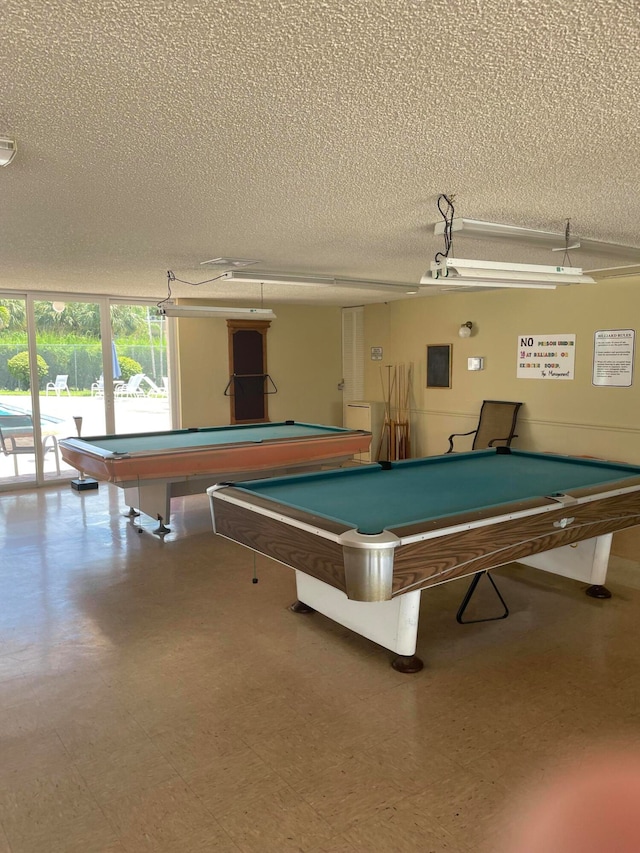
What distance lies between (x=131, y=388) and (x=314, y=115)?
20.8ft

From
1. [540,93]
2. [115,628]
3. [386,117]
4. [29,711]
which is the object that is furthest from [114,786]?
[540,93]

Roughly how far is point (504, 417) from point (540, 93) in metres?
5.35

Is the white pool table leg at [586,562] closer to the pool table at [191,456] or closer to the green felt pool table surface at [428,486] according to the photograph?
the green felt pool table surface at [428,486]

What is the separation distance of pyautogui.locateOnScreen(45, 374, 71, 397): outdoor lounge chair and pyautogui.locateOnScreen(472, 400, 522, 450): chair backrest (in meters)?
4.96

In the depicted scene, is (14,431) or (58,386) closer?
(14,431)

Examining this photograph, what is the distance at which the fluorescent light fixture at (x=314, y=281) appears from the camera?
4.77m

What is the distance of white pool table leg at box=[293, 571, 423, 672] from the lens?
9.52ft

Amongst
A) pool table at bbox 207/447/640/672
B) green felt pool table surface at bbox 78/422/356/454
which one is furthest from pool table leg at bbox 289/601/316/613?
green felt pool table surface at bbox 78/422/356/454

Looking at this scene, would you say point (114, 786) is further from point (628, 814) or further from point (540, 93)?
point (540, 93)

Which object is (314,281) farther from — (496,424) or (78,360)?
(78,360)

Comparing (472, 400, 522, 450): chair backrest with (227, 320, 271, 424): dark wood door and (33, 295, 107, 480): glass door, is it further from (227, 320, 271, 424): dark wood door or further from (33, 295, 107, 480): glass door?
(33, 295, 107, 480): glass door

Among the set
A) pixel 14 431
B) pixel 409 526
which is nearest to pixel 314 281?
pixel 409 526

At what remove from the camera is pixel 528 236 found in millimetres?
3812

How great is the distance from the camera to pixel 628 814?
78.0 inches
